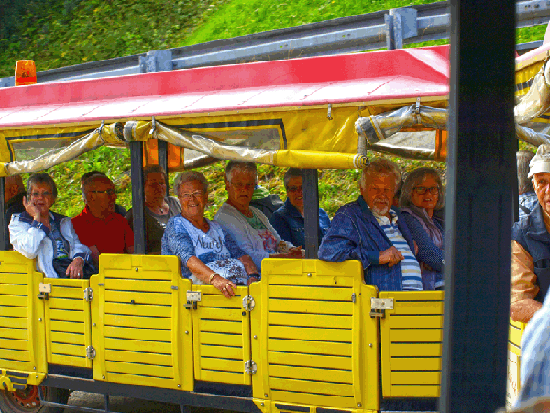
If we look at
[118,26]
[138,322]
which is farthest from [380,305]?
[118,26]

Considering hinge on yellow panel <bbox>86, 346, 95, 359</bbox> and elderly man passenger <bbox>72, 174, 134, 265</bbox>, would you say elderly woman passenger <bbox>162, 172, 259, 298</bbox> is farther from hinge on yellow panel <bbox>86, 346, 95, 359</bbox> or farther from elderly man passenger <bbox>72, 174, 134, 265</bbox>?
hinge on yellow panel <bbox>86, 346, 95, 359</bbox>

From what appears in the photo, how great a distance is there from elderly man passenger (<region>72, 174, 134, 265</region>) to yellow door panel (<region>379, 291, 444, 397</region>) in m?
2.46

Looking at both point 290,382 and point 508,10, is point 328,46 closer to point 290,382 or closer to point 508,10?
point 290,382

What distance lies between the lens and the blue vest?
364cm

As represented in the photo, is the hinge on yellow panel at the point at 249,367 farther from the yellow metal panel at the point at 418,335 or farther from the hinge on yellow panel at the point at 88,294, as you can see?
the hinge on yellow panel at the point at 88,294

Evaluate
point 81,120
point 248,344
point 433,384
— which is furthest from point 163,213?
point 433,384

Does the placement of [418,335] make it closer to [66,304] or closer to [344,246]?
[344,246]

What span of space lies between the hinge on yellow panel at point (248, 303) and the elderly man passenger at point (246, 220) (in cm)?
66

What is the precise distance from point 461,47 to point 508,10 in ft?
0.39

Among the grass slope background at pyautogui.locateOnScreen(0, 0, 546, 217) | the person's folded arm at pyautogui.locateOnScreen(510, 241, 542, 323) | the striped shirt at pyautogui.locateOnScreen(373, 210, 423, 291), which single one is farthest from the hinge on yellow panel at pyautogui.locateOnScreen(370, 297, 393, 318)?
the grass slope background at pyautogui.locateOnScreen(0, 0, 546, 217)

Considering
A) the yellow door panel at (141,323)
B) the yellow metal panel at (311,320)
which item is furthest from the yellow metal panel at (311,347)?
the yellow door panel at (141,323)

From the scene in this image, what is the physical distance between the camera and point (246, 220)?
5340 mm

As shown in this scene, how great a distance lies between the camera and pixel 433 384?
4086mm

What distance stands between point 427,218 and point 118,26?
1698cm
